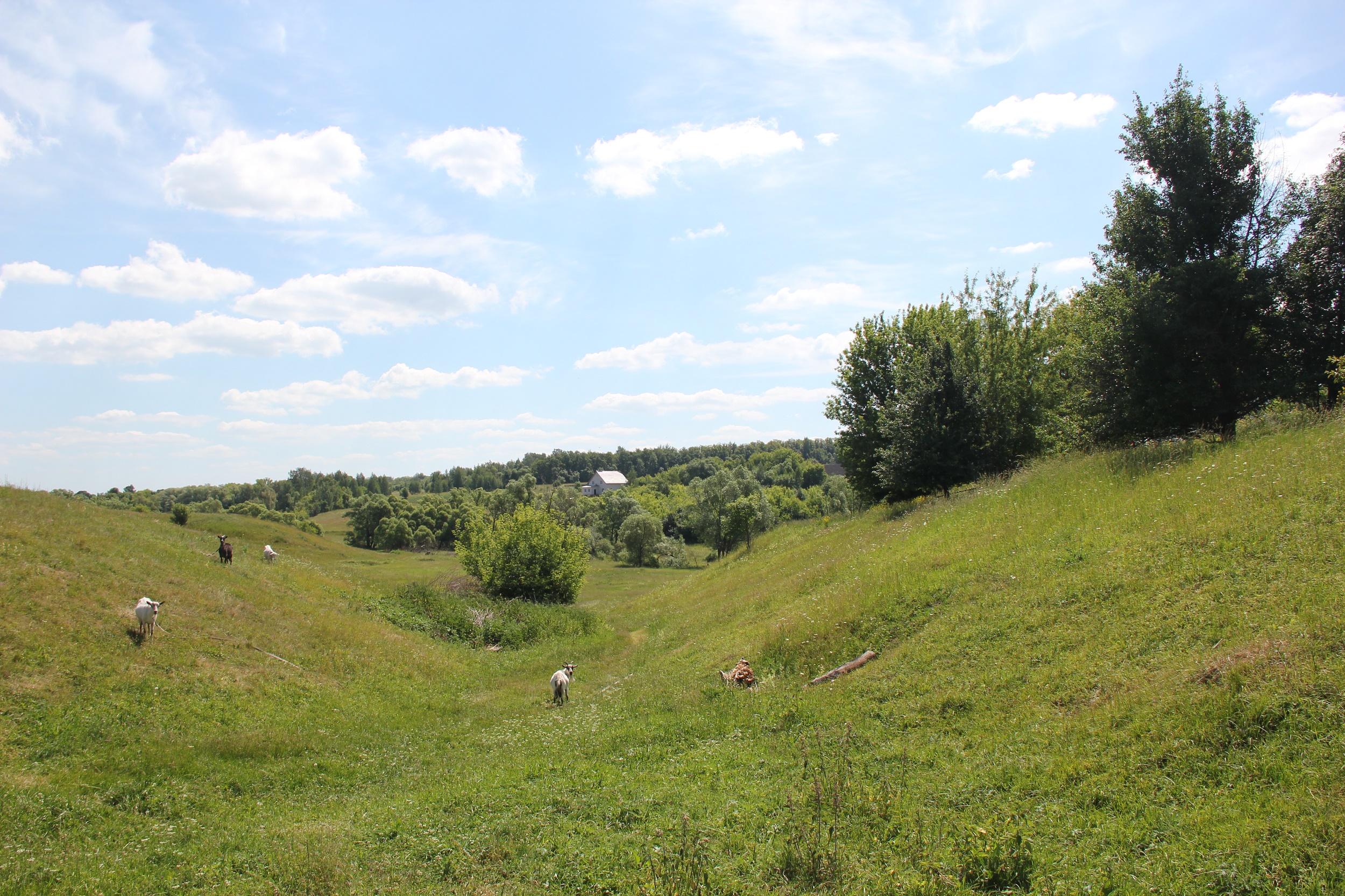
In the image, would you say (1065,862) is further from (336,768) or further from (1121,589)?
(336,768)

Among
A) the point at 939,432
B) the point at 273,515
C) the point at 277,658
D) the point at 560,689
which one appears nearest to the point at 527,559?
the point at 277,658

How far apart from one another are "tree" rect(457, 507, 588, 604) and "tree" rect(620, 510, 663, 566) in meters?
46.5

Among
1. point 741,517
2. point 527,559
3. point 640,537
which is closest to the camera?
point 527,559

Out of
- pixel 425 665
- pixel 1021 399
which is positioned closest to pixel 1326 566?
pixel 425 665

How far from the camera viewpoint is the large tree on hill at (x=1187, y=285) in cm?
1959

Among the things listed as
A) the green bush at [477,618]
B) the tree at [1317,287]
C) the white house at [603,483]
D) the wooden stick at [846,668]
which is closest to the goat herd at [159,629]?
the green bush at [477,618]

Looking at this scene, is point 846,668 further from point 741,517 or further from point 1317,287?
point 741,517

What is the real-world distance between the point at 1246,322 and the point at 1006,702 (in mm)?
18382

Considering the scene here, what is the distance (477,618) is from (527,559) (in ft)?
27.2

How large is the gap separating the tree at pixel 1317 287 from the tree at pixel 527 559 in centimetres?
3305

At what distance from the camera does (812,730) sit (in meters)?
10.7

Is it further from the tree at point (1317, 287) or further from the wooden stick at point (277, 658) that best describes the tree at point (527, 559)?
the tree at point (1317, 287)

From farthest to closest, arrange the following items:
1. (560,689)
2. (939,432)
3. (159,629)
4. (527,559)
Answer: (527,559) < (939,432) < (560,689) < (159,629)

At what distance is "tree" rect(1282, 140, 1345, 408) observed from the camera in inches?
736
